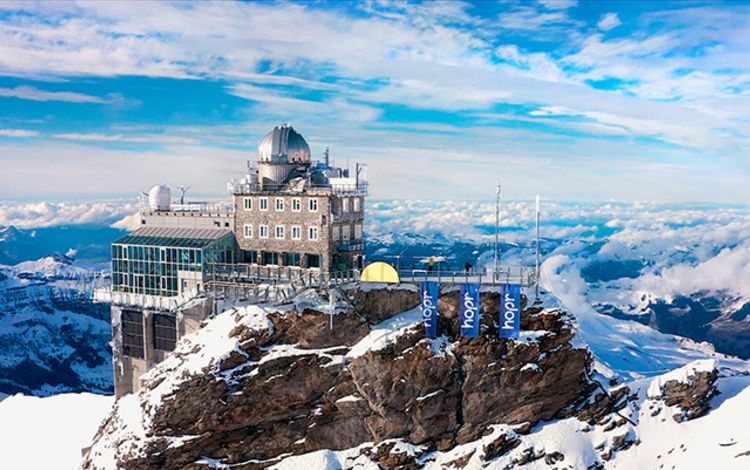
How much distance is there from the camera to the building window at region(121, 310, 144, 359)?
75.7 m

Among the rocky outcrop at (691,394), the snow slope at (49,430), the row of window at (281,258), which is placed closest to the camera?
the rocky outcrop at (691,394)

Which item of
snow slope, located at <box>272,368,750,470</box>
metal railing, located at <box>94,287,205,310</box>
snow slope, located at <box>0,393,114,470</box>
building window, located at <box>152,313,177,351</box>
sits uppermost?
metal railing, located at <box>94,287,205,310</box>

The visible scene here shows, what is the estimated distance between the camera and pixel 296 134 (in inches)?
2987

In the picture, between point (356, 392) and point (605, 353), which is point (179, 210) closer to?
point (356, 392)

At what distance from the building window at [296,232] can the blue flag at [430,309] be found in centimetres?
1618

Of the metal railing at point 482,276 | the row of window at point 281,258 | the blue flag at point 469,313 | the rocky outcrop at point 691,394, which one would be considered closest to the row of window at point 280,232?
the row of window at point 281,258

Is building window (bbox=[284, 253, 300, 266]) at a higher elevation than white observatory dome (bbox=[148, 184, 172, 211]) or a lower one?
lower

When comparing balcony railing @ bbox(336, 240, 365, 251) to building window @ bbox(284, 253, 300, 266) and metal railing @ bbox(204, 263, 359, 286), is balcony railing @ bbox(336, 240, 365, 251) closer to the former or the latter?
metal railing @ bbox(204, 263, 359, 286)

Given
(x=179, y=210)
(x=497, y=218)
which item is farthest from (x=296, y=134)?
(x=497, y=218)

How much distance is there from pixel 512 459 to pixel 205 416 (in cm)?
2715

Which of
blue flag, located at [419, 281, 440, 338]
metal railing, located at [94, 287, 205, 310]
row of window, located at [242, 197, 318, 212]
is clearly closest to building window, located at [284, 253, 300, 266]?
row of window, located at [242, 197, 318, 212]

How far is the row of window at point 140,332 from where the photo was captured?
73000 millimetres

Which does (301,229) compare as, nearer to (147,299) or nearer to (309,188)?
(309,188)

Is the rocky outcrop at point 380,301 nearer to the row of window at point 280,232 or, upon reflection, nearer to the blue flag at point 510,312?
the blue flag at point 510,312
